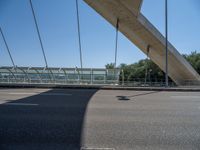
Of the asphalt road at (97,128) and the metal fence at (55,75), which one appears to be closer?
the asphalt road at (97,128)

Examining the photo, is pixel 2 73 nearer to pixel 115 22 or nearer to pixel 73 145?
pixel 115 22

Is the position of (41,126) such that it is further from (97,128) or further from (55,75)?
(55,75)

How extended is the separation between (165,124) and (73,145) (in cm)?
229

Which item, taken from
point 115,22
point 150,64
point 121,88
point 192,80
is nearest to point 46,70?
point 115,22

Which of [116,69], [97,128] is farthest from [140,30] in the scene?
[97,128]

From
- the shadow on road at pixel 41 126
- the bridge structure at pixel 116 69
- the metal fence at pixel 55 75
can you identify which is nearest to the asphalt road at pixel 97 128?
the shadow on road at pixel 41 126

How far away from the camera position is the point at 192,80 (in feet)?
107

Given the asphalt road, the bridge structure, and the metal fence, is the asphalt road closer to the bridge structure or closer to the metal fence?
the bridge structure

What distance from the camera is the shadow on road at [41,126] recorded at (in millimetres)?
4094

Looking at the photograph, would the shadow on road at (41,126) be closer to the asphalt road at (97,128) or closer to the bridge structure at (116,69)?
the asphalt road at (97,128)

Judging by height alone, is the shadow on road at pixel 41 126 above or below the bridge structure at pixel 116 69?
below

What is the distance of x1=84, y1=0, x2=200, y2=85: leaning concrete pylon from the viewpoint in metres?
26.1

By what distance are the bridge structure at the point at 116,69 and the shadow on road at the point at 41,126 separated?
15.6 metres

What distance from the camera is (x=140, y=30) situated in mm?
28703
